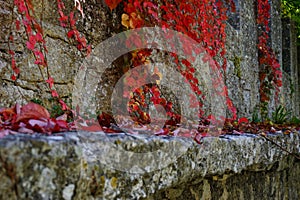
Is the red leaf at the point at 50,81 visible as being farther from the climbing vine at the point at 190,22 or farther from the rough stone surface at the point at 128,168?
the rough stone surface at the point at 128,168

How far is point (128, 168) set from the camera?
3.22 feet

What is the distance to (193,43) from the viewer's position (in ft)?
10.8

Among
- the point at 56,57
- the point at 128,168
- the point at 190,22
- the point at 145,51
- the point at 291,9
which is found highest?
the point at 291,9

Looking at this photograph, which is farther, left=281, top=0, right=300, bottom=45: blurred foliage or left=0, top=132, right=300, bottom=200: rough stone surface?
left=281, top=0, right=300, bottom=45: blurred foliage

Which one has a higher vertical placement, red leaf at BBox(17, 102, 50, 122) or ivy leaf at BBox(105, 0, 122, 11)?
ivy leaf at BBox(105, 0, 122, 11)

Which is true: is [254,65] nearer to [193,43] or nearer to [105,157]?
[193,43]

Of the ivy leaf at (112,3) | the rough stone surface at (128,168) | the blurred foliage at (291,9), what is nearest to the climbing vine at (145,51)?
the ivy leaf at (112,3)

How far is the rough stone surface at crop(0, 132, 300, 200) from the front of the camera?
2.31ft

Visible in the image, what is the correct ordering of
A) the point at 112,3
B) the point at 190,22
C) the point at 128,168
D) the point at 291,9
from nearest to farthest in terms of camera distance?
the point at 128,168 → the point at 112,3 → the point at 190,22 → the point at 291,9

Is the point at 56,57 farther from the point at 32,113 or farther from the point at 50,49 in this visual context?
the point at 32,113

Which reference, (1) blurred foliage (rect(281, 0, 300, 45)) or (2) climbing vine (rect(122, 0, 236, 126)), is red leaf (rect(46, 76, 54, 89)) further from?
(1) blurred foliage (rect(281, 0, 300, 45))

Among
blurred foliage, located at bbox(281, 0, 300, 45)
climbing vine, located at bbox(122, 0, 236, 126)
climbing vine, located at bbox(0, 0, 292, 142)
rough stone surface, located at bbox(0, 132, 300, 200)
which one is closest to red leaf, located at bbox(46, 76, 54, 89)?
climbing vine, located at bbox(0, 0, 292, 142)

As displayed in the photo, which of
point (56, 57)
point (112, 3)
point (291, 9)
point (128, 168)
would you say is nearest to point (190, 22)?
point (112, 3)

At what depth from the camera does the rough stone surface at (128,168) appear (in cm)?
70
